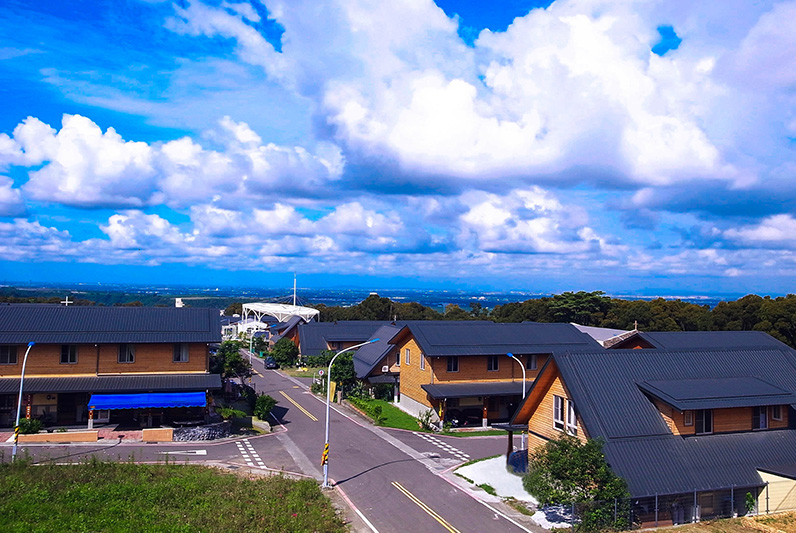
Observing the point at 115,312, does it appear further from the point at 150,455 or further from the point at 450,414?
the point at 450,414

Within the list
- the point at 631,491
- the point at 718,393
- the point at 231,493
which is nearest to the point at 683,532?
the point at 631,491

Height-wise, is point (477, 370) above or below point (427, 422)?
above

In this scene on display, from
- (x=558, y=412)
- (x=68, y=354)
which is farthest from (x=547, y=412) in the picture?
(x=68, y=354)

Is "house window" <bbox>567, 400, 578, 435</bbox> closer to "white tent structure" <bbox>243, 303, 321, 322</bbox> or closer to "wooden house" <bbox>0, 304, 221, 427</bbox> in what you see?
"wooden house" <bbox>0, 304, 221, 427</bbox>

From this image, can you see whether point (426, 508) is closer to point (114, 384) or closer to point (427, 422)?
point (427, 422)

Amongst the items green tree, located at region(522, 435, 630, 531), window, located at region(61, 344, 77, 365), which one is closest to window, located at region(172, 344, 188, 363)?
window, located at region(61, 344, 77, 365)

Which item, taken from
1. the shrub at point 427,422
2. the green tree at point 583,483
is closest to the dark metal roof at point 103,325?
the shrub at point 427,422
